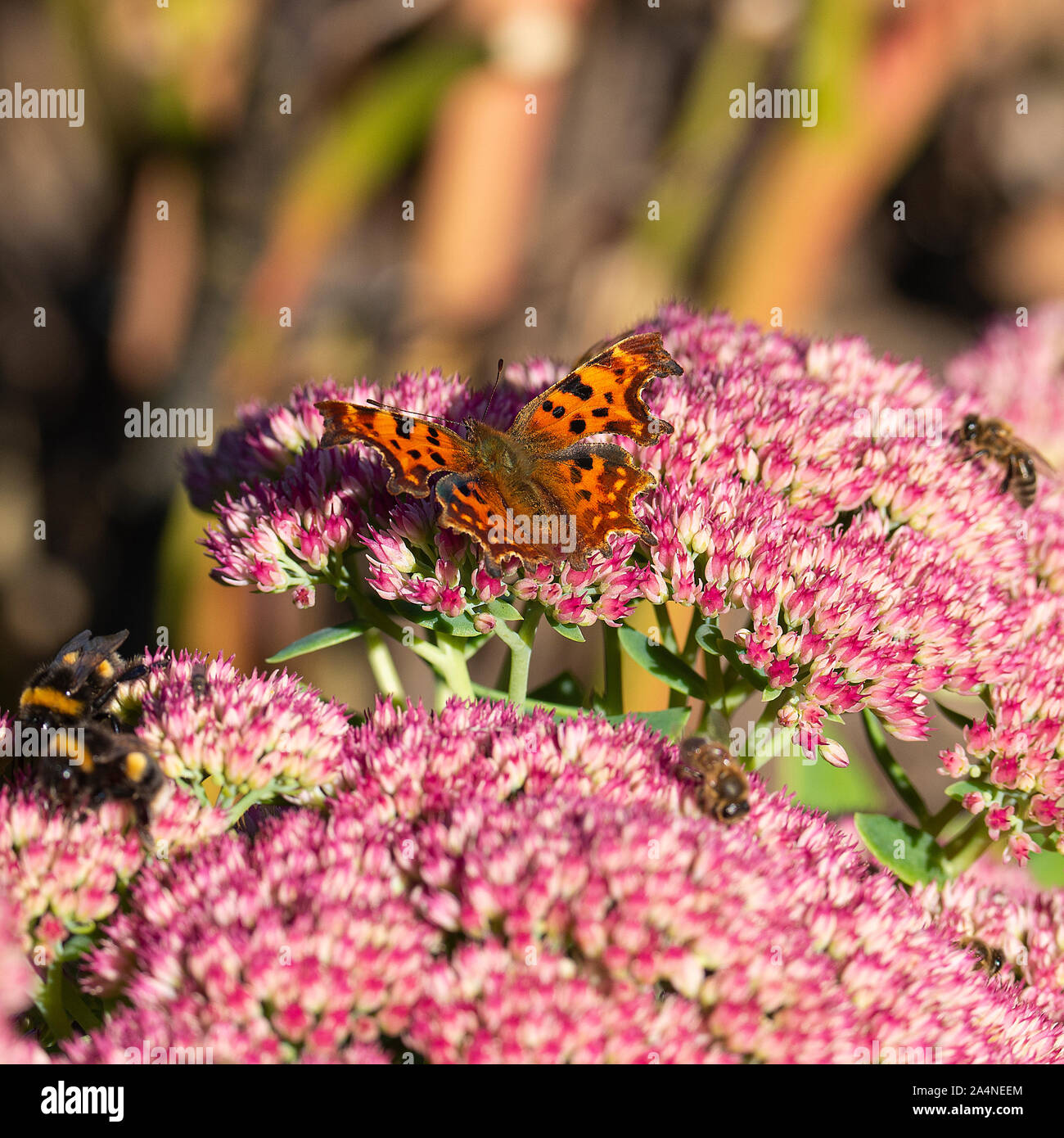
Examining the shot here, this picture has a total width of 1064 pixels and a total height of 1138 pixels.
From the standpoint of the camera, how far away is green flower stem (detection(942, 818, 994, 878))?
181cm

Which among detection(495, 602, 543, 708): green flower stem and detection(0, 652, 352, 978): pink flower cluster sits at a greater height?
detection(495, 602, 543, 708): green flower stem

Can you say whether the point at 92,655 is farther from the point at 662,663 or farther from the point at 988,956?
the point at 988,956

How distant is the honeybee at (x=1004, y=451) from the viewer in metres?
2.12

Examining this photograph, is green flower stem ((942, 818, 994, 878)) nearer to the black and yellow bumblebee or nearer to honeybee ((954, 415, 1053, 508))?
honeybee ((954, 415, 1053, 508))

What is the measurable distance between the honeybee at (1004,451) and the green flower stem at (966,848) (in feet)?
2.25

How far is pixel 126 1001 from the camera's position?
4.45 feet

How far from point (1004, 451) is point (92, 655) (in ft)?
5.68

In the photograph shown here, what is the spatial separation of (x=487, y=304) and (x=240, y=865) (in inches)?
128

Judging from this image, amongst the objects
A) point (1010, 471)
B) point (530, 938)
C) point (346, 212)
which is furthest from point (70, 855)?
point (346, 212)

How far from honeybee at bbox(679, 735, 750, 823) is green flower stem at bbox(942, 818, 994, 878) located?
1.94 feet

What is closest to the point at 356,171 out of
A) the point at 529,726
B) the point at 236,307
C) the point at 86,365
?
the point at 236,307

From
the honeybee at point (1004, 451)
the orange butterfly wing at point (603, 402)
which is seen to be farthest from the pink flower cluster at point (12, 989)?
the honeybee at point (1004, 451)

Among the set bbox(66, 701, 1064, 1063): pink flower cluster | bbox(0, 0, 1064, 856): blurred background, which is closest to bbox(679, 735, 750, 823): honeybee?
bbox(66, 701, 1064, 1063): pink flower cluster

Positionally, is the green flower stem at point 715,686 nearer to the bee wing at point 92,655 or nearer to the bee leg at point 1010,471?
the bee leg at point 1010,471
